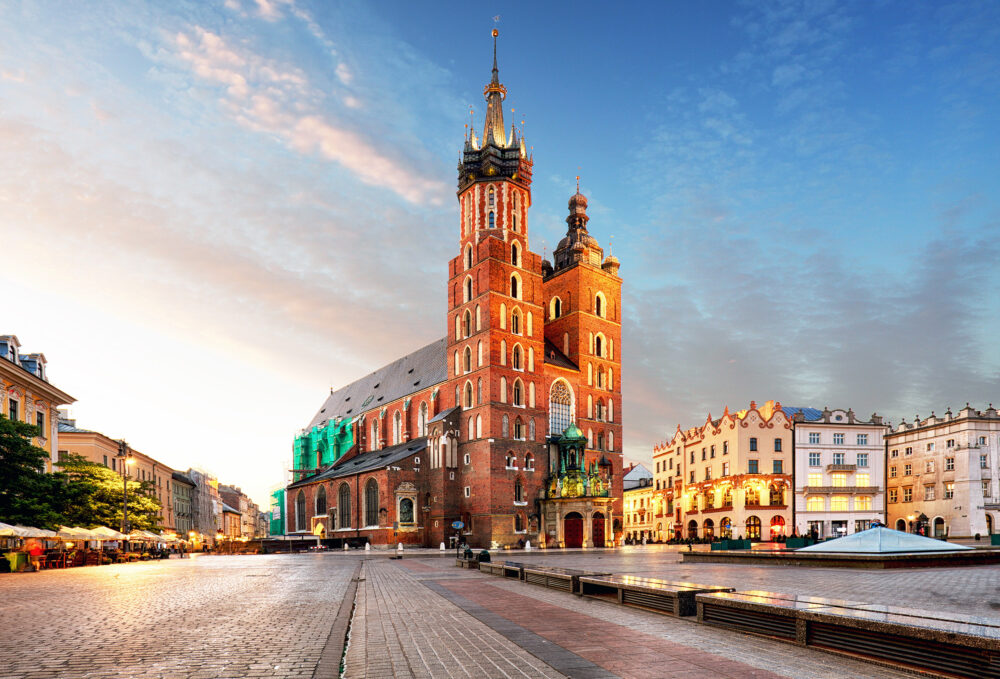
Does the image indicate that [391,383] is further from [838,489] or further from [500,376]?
[838,489]

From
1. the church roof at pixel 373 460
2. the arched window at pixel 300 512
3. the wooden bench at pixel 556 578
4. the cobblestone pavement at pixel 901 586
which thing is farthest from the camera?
the arched window at pixel 300 512

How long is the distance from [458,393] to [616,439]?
1640 centimetres

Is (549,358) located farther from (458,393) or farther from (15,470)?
(15,470)

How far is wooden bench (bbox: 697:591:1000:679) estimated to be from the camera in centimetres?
738

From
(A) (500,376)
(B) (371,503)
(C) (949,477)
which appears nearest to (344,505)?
(B) (371,503)

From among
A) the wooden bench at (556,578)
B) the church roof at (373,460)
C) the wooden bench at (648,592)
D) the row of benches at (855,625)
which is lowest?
the church roof at (373,460)

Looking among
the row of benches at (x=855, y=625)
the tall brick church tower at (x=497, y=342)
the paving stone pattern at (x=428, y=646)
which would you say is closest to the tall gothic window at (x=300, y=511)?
the tall brick church tower at (x=497, y=342)

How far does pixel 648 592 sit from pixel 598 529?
5048cm

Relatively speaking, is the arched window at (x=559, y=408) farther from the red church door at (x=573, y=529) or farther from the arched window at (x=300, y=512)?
the arched window at (x=300, y=512)

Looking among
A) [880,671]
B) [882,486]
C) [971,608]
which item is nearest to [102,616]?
[880,671]

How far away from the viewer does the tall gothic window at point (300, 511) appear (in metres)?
80.6

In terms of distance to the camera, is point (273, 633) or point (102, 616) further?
point (102, 616)

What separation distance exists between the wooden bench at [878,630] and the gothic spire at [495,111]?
63350 mm

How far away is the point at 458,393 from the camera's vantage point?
6562cm
